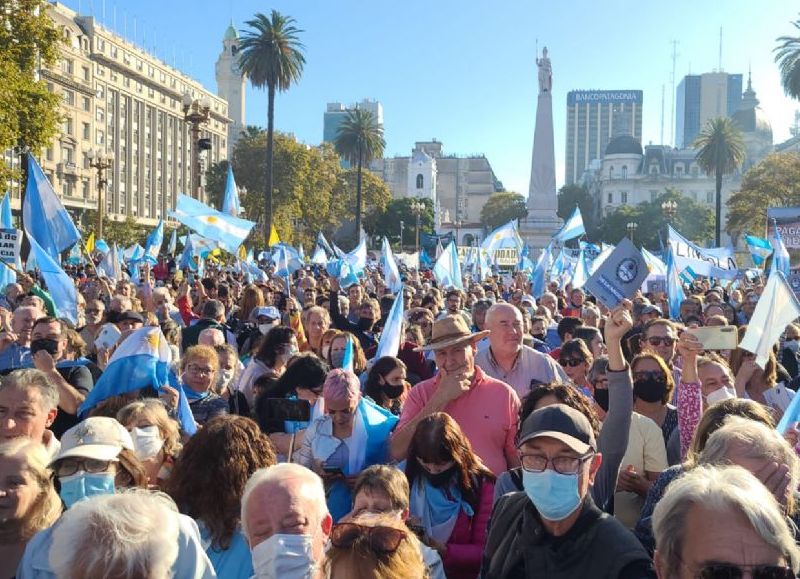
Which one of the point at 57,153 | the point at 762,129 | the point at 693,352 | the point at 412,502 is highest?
the point at 762,129

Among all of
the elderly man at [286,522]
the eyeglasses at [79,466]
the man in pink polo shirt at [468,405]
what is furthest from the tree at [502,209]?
the elderly man at [286,522]

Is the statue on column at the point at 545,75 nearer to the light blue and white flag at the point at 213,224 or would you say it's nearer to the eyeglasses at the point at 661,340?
the light blue and white flag at the point at 213,224

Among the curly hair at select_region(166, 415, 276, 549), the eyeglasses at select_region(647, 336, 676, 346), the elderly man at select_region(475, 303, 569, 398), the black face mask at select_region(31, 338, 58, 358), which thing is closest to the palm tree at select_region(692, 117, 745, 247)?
the eyeglasses at select_region(647, 336, 676, 346)

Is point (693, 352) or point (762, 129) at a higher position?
point (762, 129)

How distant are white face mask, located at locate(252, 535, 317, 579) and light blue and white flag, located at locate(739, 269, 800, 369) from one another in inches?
162

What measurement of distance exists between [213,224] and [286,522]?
12966 mm

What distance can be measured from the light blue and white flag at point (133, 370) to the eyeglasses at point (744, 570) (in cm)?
404

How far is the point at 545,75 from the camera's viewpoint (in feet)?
191

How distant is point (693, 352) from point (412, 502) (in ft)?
6.11

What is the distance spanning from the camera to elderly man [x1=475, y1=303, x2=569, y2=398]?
587cm

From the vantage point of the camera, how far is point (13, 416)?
173 inches

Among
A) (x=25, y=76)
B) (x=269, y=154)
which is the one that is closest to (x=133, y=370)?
(x=25, y=76)

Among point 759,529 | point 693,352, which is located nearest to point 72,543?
point 759,529

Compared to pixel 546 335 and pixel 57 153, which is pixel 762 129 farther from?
pixel 546 335
